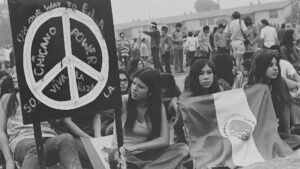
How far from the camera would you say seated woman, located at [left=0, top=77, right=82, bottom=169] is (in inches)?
160

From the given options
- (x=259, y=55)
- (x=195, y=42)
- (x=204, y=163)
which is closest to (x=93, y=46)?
(x=204, y=163)

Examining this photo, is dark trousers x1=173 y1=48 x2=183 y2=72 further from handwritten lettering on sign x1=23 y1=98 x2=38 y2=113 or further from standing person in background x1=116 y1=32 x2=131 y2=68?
handwritten lettering on sign x1=23 y1=98 x2=38 y2=113

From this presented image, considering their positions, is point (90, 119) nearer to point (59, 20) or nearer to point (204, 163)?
point (204, 163)

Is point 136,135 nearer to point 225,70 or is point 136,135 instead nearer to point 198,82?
point 198,82

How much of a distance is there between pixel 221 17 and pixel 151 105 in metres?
66.3

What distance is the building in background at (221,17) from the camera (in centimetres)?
6600

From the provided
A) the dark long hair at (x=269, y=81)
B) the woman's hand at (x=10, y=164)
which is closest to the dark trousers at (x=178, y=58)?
the dark long hair at (x=269, y=81)

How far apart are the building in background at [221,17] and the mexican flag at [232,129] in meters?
59.7

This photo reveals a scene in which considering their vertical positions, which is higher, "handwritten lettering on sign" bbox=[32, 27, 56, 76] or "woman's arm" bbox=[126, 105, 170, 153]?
"handwritten lettering on sign" bbox=[32, 27, 56, 76]

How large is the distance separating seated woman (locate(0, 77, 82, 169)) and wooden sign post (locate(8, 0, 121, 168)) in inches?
18.2

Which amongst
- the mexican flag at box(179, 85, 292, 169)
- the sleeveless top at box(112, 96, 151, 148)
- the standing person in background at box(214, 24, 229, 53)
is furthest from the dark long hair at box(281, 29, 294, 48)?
the sleeveless top at box(112, 96, 151, 148)

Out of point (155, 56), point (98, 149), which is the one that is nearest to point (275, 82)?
point (98, 149)

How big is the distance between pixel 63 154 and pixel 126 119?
2.88 ft

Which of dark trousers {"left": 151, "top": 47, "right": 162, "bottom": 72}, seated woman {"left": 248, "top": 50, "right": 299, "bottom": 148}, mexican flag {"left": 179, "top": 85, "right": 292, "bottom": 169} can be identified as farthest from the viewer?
dark trousers {"left": 151, "top": 47, "right": 162, "bottom": 72}
